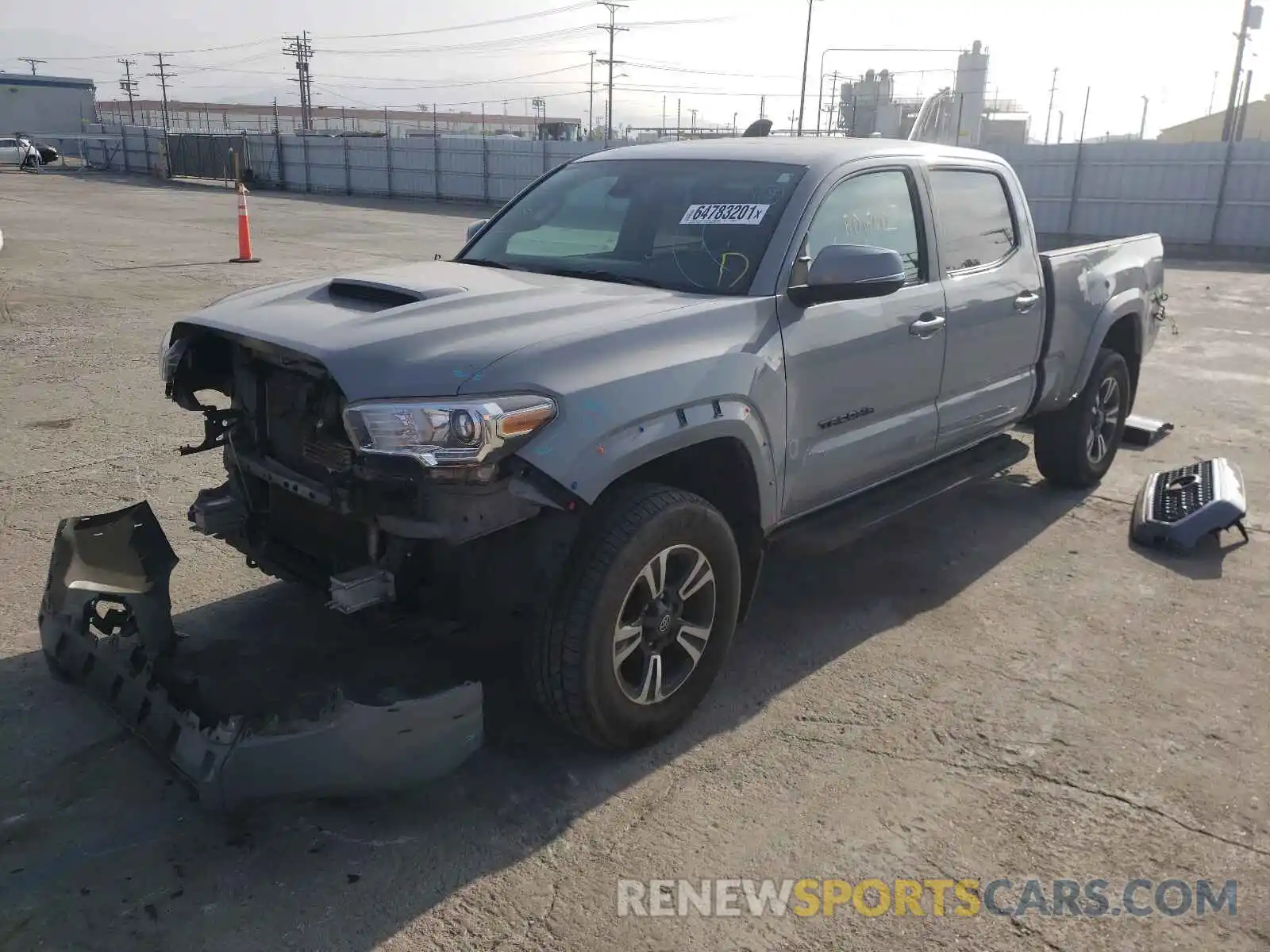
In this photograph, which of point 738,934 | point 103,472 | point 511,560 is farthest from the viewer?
point 103,472

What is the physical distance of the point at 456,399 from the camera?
2771 mm

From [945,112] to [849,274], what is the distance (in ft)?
92.9

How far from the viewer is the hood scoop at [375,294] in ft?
11.1

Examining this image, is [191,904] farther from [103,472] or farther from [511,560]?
[103,472]

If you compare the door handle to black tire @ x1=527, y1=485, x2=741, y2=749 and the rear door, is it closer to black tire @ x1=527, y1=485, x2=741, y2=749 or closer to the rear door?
the rear door

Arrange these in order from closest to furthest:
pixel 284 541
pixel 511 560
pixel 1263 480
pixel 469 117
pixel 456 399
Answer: pixel 456 399 → pixel 511 560 → pixel 284 541 → pixel 1263 480 → pixel 469 117

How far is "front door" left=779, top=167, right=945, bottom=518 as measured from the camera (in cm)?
369

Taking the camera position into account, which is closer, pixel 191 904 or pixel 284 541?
pixel 191 904

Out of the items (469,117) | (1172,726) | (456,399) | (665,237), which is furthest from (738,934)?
(469,117)

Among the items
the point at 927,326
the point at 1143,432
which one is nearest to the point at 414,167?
the point at 1143,432

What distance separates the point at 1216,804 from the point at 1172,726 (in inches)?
17.8

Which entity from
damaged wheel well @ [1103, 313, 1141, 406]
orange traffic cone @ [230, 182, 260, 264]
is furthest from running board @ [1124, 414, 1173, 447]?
orange traffic cone @ [230, 182, 260, 264]

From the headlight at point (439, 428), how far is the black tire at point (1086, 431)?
160 inches

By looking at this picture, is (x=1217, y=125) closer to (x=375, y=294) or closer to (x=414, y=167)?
(x=414, y=167)
